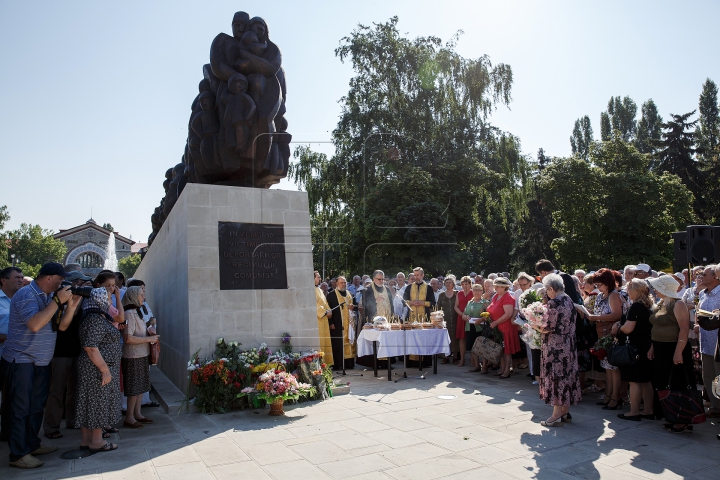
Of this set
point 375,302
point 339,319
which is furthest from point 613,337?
point 339,319

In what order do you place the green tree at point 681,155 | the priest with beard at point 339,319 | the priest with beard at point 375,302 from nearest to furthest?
the priest with beard at point 339,319, the priest with beard at point 375,302, the green tree at point 681,155

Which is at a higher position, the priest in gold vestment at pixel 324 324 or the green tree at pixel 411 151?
the green tree at pixel 411 151

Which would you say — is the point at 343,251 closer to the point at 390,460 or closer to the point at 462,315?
the point at 462,315

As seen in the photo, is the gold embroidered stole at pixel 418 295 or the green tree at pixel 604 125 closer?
the gold embroidered stole at pixel 418 295

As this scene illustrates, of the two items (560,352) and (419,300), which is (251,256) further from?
(560,352)

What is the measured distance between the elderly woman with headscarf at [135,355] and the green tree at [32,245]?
215 feet

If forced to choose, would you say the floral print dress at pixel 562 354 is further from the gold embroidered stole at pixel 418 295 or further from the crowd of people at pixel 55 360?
the gold embroidered stole at pixel 418 295

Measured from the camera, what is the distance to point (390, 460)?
454 centimetres

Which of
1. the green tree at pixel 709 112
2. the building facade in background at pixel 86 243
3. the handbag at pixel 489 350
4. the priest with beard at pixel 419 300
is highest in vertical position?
the green tree at pixel 709 112

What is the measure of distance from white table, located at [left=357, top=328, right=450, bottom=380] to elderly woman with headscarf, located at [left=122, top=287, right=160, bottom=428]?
150 inches

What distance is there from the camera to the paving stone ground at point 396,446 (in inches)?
169

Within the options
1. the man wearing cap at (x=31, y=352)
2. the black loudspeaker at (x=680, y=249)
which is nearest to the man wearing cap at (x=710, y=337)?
the black loudspeaker at (x=680, y=249)

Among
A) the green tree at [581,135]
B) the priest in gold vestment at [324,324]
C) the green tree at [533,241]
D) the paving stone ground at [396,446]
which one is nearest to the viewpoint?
the paving stone ground at [396,446]

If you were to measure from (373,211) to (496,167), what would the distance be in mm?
6705
